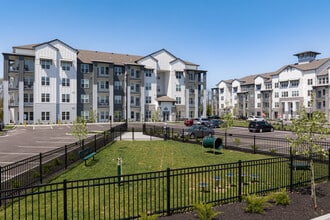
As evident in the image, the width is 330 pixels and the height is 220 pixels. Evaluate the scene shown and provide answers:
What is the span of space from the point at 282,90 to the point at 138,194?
77.6 meters

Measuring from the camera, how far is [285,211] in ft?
24.7

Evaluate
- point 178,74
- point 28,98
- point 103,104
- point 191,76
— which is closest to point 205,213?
point 28,98

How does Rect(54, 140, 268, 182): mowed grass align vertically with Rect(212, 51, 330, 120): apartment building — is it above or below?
below

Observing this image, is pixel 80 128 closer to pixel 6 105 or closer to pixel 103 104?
pixel 6 105

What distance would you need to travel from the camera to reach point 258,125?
37.9 meters

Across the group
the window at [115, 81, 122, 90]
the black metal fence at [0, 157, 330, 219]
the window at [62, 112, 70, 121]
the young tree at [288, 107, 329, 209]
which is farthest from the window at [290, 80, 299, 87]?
the young tree at [288, 107, 329, 209]

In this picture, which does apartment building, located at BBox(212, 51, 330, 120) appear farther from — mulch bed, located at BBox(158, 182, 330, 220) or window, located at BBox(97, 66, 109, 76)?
mulch bed, located at BBox(158, 182, 330, 220)

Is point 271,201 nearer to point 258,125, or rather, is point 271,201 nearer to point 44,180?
point 44,180

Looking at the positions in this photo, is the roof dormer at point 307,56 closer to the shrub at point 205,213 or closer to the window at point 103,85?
the window at point 103,85

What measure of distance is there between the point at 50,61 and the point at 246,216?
5627 centimetres

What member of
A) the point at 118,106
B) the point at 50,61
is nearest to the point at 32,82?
the point at 50,61

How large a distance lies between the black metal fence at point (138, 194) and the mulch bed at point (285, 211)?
1.21 feet

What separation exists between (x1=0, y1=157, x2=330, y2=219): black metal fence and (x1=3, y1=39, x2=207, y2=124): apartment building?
35124 mm

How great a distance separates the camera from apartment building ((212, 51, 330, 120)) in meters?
66.8
